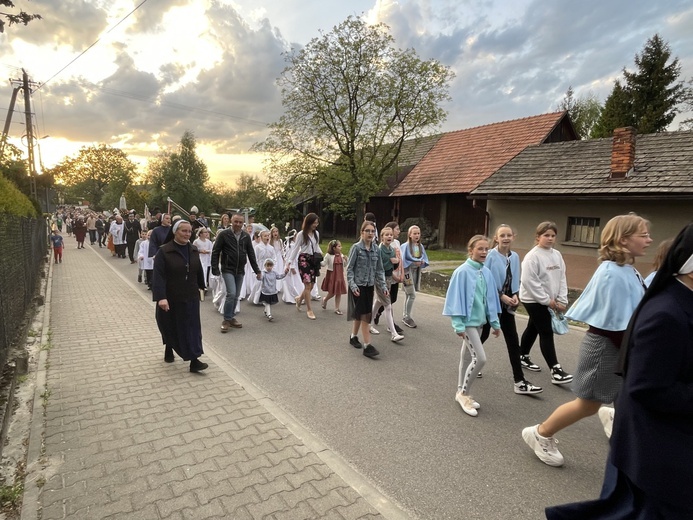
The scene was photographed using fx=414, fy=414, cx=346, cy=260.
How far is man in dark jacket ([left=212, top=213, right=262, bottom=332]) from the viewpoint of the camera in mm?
7145

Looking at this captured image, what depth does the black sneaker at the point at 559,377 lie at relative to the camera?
191 inches

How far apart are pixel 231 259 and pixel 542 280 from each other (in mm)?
4924

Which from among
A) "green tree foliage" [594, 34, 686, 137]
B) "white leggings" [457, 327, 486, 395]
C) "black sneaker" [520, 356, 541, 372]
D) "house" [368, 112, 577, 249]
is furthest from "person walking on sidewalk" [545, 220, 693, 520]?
"green tree foliage" [594, 34, 686, 137]

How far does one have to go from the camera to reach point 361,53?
2488cm

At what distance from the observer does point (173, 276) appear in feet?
16.6

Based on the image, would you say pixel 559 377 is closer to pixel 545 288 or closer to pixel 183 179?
pixel 545 288

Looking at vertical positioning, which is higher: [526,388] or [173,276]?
[173,276]

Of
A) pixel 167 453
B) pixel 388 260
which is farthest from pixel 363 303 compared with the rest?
pixel 167 453

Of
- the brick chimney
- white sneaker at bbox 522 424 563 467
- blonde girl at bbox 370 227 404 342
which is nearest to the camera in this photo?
white sneaker at bbox 522 424 563 467

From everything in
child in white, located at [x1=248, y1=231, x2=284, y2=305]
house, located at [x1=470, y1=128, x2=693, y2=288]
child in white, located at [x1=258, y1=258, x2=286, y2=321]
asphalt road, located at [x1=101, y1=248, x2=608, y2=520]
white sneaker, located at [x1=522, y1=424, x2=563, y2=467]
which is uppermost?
house, located at [x1=470, y1=128, x2=693, y2=288]

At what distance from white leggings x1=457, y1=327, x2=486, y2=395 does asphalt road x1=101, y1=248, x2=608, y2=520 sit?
0.96 feet

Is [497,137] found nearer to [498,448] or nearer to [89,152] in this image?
[498,448]

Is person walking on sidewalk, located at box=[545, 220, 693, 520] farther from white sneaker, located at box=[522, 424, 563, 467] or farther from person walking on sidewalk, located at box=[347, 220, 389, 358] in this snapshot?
person walking on sidewalk, located at box=[347, 220, 389, 358]

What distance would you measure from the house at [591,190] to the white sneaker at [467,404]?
10.3 meters
